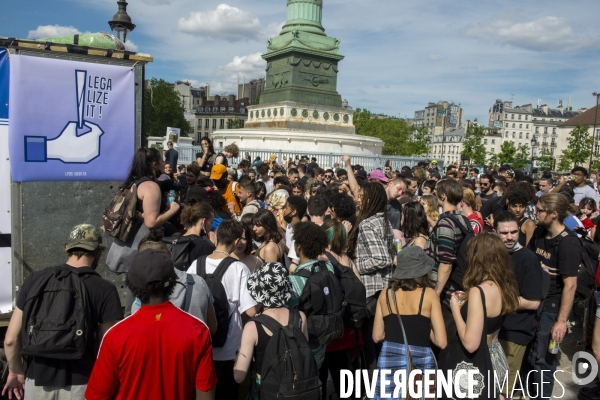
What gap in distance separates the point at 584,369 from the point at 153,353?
479cm

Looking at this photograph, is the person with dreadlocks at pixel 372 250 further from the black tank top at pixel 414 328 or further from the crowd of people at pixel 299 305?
the black tank top at pixel 414 328

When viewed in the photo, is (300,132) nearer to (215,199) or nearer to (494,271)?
(215,199)

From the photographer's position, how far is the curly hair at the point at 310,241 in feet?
13.6

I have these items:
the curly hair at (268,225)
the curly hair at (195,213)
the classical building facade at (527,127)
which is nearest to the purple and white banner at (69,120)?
the curly hair at (195,213)

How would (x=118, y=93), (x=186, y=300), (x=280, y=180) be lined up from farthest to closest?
(x=280, y=180) → (x=118, y=93) → (x=186, y=300)

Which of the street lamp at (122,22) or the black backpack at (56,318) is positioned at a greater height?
the street lamp at (122,22)

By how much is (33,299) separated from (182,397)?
108cm

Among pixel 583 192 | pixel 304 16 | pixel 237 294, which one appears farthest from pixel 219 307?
pixel 304 16

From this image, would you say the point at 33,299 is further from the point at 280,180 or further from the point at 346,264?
the point at 280,180

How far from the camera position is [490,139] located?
14150cm

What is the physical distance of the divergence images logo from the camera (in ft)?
17.4

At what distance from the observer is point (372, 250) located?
501cm

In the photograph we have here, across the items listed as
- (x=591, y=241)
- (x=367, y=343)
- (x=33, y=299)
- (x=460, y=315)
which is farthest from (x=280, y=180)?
(x=33, y=299)

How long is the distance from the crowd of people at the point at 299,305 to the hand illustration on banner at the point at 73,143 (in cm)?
43
